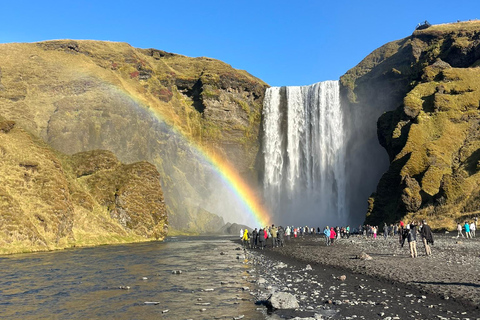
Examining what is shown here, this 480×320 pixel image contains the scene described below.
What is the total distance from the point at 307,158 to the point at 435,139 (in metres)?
37.9

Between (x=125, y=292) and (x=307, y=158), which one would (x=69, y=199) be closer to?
(x=125, y=292)

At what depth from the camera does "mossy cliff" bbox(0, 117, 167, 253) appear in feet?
116

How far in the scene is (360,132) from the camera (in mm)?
96438

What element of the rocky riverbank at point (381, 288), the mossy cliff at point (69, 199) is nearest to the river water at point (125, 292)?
the rocky riverbank at point (381, 288)

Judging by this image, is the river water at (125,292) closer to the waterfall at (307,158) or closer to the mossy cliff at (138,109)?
the mossy cliff at (138,109)

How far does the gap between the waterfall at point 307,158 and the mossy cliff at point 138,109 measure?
9.11m

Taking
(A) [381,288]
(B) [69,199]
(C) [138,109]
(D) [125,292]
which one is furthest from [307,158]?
(D) [125,292]

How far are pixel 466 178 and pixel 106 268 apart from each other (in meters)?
55.8

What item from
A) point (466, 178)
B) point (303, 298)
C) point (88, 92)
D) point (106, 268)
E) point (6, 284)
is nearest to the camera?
point (303, 298)

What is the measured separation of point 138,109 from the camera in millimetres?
105125

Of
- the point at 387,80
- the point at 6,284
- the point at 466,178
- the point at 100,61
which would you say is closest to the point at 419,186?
the point at 466,178

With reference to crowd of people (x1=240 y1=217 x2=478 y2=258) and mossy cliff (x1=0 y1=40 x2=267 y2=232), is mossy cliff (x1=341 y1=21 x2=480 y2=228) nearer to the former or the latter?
crowd of people (x1=240 y1=217 x2=478 y2=258)

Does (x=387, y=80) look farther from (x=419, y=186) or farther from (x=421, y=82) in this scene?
(x=419, y=186)

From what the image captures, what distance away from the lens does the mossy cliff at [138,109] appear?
9438 centimetres
